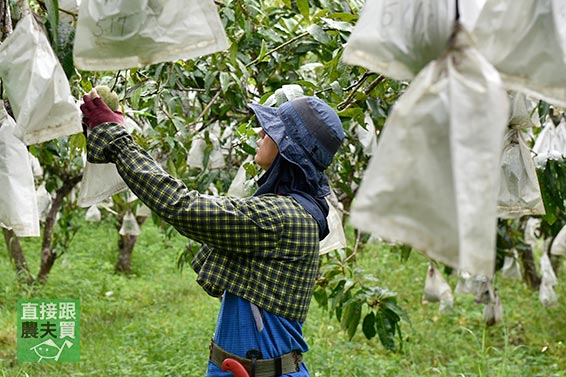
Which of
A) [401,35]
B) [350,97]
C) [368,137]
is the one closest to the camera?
[401,35]

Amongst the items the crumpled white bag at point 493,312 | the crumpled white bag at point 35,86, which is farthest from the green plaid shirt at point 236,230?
the crumpled white bag at point 493,312

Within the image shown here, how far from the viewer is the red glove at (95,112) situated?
5.83ft

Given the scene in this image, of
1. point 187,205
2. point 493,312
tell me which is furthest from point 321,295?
point 493,312

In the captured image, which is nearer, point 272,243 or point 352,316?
point 272,243

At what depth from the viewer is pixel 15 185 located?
66.2 inches

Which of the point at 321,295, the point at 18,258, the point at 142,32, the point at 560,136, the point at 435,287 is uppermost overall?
the point at 142,32

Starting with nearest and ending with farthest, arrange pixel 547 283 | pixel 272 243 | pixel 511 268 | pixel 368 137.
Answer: pixel 272 243 < pixel 368 137 < pixel 547 283 < pixel 511 268

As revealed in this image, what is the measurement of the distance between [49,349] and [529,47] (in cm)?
214

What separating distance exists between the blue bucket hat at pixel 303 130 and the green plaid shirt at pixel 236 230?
124 millimetres

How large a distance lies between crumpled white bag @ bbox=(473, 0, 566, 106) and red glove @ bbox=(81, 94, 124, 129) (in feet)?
3.10

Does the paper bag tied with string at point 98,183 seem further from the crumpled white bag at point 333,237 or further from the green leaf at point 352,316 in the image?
the green leaf at point 352,316

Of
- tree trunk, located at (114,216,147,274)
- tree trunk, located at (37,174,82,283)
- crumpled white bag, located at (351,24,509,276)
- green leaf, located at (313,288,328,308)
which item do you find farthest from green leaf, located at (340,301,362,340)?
tree trunk, located at (114,216,147,274)

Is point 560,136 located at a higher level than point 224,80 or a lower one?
lower

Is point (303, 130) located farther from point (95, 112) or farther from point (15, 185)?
point (15, 185)
